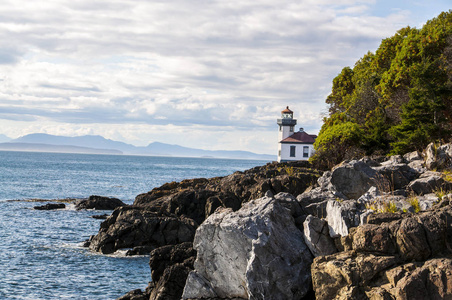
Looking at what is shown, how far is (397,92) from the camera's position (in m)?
38.0

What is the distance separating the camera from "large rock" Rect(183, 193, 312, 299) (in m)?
12.8

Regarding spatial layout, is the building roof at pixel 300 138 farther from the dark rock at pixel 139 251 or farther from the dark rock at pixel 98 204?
the dark rock at pixel 139 251

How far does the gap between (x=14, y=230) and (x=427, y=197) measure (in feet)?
90.1

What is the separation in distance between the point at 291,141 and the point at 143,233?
5365cm

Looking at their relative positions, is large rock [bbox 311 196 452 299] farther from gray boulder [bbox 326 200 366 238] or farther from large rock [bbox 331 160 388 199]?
large rock [bbox 331 160 388 199]

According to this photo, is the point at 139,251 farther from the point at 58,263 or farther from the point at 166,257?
the point at 166,257

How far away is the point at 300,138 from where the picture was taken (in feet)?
255

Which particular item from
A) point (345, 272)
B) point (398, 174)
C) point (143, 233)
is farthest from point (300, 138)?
point (345, 272)

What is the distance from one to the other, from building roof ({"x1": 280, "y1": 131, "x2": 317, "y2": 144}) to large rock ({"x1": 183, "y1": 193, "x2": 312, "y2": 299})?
63.1 m

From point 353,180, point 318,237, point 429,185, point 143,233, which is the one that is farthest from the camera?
point 143,233

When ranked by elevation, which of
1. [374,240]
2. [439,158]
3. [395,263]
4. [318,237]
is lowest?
[395,263]

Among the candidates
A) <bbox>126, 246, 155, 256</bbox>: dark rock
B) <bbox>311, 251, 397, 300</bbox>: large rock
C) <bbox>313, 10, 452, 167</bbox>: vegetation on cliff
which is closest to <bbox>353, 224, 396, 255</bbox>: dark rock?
<bbox>311, 251, 397, 300</bbox>: large rock

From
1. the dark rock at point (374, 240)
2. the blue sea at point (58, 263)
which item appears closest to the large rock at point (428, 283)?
the dark rock at point (374, 240)

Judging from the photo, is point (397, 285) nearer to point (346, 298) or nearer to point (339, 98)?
→ point (346, 298)
